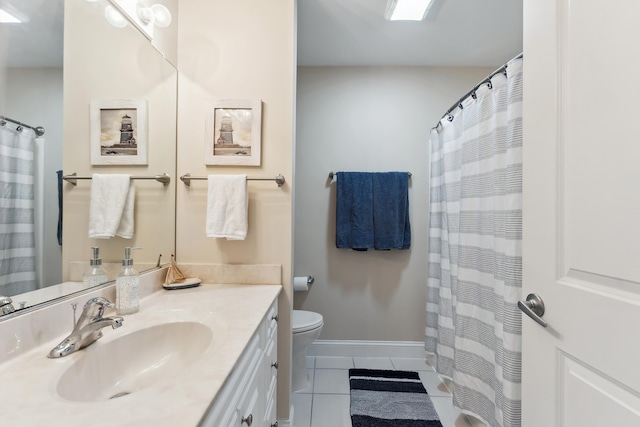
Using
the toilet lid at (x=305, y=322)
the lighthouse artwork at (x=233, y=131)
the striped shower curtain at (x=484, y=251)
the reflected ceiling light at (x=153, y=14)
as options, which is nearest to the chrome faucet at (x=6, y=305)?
the lighthouse artwork at (x=233, y=131)

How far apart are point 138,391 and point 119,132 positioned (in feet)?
3.40

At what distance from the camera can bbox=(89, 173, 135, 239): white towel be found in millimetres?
1041

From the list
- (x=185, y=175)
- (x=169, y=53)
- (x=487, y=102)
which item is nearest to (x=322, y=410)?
(x=185, y=175)

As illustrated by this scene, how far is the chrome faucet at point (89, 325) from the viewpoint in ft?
2.48

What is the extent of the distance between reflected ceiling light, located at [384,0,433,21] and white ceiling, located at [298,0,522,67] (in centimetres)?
7

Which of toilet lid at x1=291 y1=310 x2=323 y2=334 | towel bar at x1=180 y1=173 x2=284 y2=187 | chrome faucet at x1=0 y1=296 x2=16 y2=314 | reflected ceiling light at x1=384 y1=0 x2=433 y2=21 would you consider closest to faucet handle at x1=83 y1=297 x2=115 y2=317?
chrome faucet at x1=0 y1=296 x2=16 y2=314

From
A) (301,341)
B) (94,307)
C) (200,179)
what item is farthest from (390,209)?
(94,307)

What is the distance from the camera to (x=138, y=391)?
22.2 inches

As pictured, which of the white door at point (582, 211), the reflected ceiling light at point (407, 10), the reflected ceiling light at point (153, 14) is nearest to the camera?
the white door at point (582, 211)

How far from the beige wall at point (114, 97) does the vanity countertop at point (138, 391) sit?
0.99 ft

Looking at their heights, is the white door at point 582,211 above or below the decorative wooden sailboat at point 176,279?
above

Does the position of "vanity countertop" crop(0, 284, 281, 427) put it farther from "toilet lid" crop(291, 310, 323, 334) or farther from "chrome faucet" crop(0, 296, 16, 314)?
"toilet lid" crop(291, 310, 323, 334)

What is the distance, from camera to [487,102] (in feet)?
4.81

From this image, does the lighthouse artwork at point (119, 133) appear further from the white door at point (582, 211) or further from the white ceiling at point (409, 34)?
the white door at point (582, 211)
